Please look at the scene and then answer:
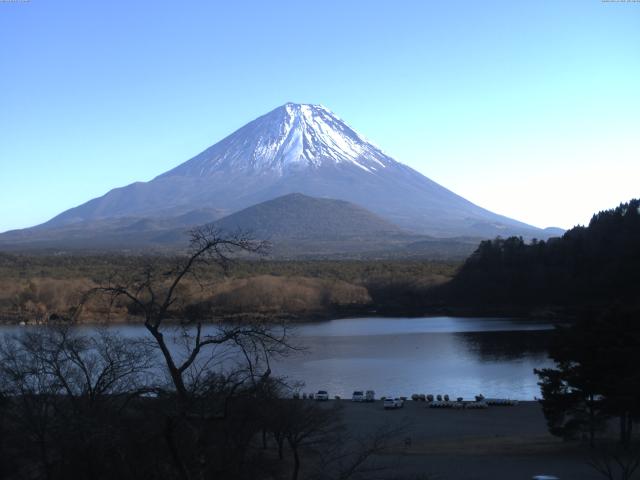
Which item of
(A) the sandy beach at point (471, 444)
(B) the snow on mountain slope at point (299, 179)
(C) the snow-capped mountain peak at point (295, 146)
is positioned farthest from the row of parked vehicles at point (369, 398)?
(C) the snow-capped mountain peak at point (295, 146)

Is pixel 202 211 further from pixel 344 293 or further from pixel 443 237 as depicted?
pixel 344 293

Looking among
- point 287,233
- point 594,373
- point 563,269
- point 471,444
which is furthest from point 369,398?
point 287,233

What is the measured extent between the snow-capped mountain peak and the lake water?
97160 mm

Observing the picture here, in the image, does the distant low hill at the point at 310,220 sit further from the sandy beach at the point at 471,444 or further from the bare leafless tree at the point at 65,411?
the bare leafless tree at the point at 65,411

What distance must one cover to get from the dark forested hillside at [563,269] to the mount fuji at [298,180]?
72150 millimetres

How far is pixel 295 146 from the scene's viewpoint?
434 feet

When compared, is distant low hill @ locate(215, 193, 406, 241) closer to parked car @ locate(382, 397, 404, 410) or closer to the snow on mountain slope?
the snow on mountain slope

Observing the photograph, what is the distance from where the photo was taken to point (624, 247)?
3903 cm

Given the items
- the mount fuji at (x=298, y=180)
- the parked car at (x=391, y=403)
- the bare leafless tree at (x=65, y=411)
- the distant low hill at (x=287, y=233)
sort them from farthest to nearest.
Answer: the mount fuji at (x=298, y=180) → the distant low hill at (x=287, y=233) → the parked car at (x=391, y=403) → the bare leafless tree at (x=65, y=411)

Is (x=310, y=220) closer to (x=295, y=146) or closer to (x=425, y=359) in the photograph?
(x=295, y=146)

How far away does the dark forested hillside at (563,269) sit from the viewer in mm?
37031

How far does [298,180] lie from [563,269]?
86.2m

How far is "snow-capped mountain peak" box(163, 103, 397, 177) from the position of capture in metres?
131

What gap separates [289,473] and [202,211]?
98498 mm
